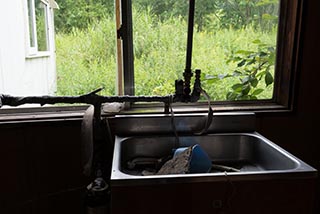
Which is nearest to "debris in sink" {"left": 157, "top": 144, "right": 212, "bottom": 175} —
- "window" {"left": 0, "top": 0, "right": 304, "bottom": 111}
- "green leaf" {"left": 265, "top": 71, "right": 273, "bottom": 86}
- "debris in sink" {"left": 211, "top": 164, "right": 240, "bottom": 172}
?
"debris in sink" {"left": 211, "top": 164, "right": 240, "bottom": 172}

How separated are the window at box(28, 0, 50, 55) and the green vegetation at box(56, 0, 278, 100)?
63 millimetres

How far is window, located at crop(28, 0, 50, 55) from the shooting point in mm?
1437

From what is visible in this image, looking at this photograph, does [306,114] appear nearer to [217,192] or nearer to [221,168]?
[221,168]

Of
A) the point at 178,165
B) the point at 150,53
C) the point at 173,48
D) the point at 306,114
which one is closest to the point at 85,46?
the point at 150,53

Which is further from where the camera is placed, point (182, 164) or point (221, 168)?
point (221, 168)

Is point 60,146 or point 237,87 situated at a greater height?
point 237,87

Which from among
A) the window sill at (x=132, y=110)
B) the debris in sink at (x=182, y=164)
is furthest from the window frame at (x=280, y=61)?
the debris in sink at (x=182, y=164)

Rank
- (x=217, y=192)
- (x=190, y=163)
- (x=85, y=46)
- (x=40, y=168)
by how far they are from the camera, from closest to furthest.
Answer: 1. (x=217, y=192)
2. (x=190, y=163)
3. (x=40, y=168)
4. (x=85, y=46)

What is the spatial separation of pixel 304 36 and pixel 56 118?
1263mm

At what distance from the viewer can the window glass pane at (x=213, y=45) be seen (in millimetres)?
1546

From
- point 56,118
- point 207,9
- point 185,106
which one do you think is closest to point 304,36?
point 207,9

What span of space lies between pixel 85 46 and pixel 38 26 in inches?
9.3

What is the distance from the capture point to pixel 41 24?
4.79 ft

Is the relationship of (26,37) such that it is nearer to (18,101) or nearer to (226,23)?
(18,101)
